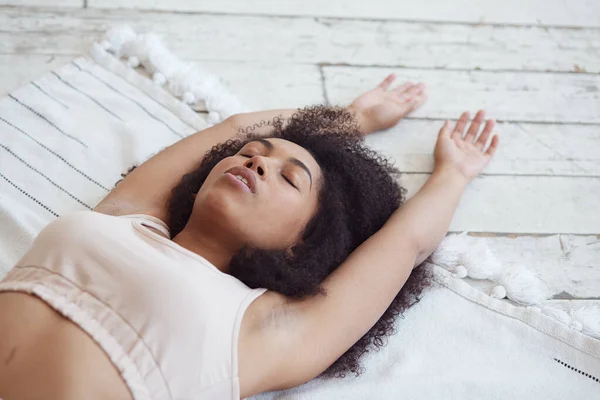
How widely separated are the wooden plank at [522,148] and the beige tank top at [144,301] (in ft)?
2.13

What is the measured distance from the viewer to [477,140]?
5.03 feet

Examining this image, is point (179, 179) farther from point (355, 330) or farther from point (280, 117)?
point (355, 330)

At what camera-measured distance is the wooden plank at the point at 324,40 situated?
166 centimetres

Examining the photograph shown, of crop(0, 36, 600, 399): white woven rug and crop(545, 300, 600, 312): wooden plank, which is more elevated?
crop(0, 36, 600, 399): white woven rug

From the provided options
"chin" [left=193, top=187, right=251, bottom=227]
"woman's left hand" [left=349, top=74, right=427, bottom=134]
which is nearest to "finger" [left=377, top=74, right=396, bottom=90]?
"woman's left hand" [left=349, top=74, right=427, bottom=134]

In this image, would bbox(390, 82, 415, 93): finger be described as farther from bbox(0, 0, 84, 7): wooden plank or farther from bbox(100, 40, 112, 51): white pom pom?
bbox(0, 0, 84, 7): wooden plank

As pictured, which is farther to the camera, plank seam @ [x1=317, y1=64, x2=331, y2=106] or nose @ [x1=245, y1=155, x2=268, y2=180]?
plank seam @ [x1=317, y1=64, x2=331, y2=106]

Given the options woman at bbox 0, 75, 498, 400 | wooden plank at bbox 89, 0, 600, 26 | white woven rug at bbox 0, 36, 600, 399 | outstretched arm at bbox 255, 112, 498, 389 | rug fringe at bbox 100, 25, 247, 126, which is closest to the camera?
woman at bbox 0, 75, 498, 400

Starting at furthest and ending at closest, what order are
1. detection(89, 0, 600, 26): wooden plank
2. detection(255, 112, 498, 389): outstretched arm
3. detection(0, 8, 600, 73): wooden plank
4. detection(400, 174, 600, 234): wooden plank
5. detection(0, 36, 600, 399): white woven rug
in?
detection(89, 0, 600, 26): wooden plank
detection(0, 8, 600, 73): wooden plank
detection(400, 174, 600, 234): wooden plank
detection(0, 36, 600, 399): white woven rug
detection(255, 112, 498, 389): outstretched arm

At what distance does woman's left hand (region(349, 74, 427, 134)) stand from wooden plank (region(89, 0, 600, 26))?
313 mm

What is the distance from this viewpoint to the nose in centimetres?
109

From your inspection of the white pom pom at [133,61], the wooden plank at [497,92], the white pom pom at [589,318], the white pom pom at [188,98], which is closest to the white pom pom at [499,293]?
the white pom pom at [589,318]

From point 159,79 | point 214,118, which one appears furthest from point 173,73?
point 214,118

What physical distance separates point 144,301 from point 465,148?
0.87m
